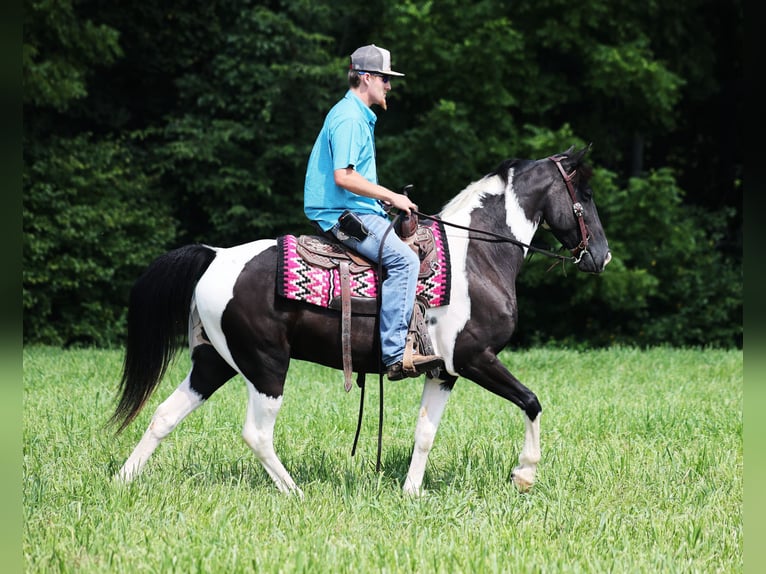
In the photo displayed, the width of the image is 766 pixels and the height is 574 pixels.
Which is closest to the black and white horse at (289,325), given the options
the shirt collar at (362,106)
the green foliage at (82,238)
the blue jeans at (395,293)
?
the blue jeans at (395,293)

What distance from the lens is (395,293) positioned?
17.8 feet

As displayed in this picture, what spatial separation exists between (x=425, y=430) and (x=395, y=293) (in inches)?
37.9

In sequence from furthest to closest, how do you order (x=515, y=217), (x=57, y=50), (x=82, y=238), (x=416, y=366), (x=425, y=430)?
(x=57, y=50)
(x=82, y=238)
(x=515, y=217)
(x=425, y=430)
(x=416, y=366)

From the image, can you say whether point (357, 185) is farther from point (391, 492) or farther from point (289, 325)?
point (391, 492)

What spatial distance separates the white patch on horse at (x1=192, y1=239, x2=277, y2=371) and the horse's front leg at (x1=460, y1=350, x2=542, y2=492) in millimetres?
1484

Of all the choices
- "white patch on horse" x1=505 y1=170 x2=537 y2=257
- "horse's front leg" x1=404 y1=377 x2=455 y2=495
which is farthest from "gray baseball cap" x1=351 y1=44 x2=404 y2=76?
"horse's front leg" x1=404 y1=377 x2=455 y2=495

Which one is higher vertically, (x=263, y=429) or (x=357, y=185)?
(x=357, y=185)

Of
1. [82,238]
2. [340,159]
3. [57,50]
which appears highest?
[57,50]

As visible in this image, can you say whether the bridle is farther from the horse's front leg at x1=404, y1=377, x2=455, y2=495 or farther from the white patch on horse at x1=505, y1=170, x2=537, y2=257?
the horse's front leg at x1=404, y1=377, x2=455, y2=495

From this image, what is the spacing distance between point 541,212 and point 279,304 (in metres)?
1.94

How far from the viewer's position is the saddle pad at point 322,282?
5.46 metres

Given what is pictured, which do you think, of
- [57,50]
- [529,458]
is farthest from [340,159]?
[57,50]

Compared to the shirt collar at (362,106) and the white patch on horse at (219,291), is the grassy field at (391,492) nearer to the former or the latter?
the white patch on horse at (219,291)

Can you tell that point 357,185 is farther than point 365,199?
No
